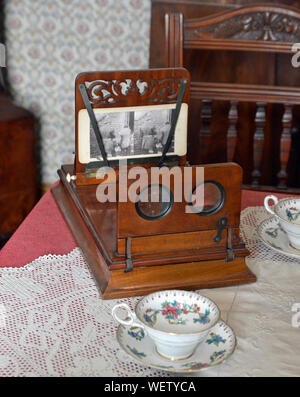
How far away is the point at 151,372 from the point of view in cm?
105

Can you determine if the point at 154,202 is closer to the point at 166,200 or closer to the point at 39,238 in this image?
the point at 166,200

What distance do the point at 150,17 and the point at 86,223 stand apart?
197cm

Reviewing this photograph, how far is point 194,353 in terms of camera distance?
1.07m

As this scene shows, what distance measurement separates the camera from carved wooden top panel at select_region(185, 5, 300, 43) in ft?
7.06

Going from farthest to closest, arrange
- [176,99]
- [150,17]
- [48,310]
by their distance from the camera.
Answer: [150,17], [176,99], [48,310]

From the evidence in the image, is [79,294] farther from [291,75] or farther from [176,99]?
[291,75]

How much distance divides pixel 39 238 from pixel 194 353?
599mm

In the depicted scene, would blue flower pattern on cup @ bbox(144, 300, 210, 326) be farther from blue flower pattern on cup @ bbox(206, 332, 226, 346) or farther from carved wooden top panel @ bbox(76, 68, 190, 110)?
carved wooden top panel @ bbox(76, 68, 190, 110)

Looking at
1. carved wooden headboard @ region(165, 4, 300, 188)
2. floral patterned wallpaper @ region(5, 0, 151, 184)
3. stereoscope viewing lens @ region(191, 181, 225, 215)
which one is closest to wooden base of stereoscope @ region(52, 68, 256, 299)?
stereoscope viewing lens @ region(191, 181, 225, 215)

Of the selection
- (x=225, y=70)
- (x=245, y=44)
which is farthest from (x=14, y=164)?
(x=245, y=44)

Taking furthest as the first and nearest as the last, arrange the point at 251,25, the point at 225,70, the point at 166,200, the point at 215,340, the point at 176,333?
the point at 225,70 < the point at 251,25 < the point at 166,200 < the point at 215,340 < the point at 176,333

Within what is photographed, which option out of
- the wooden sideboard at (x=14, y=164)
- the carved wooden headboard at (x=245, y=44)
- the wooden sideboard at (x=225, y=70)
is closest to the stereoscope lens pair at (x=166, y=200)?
the carved wooden headboard at (x=245, y=44)

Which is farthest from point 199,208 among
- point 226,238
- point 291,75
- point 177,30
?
point 291,75

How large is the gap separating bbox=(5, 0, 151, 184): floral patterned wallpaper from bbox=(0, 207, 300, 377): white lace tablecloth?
212 cm
